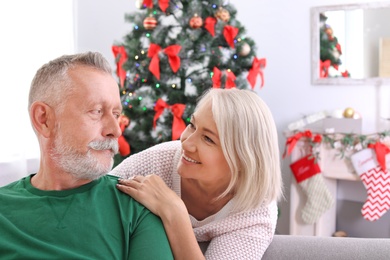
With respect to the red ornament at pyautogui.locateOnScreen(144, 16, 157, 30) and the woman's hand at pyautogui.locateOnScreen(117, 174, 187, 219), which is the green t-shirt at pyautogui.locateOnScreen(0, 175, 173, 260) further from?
the red ornament at pyautogui.locateOnScreen(144, 16, 157, 30)

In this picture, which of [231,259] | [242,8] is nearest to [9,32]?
[242,8]

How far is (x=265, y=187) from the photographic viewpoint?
1.78 metres

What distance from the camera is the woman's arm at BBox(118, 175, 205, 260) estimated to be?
1.60m

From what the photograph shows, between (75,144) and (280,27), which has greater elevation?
(280,27)

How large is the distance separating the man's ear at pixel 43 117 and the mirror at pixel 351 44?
280 cm

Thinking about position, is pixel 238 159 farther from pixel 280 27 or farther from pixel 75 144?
pixel 280 27

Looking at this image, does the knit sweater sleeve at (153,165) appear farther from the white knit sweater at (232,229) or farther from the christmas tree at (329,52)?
the christmas tree at (329,52)

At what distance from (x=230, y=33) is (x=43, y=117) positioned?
191cm

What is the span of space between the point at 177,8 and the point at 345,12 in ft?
4.13

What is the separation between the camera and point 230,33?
11.1 feet

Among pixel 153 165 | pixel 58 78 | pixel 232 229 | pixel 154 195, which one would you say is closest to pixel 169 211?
pixel 154 195

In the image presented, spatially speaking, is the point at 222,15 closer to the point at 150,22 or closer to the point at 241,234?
the point at 150,22

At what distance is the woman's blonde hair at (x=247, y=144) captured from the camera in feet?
5.74

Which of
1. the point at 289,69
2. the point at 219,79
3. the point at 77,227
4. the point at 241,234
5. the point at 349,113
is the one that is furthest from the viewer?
the point at 289,69
